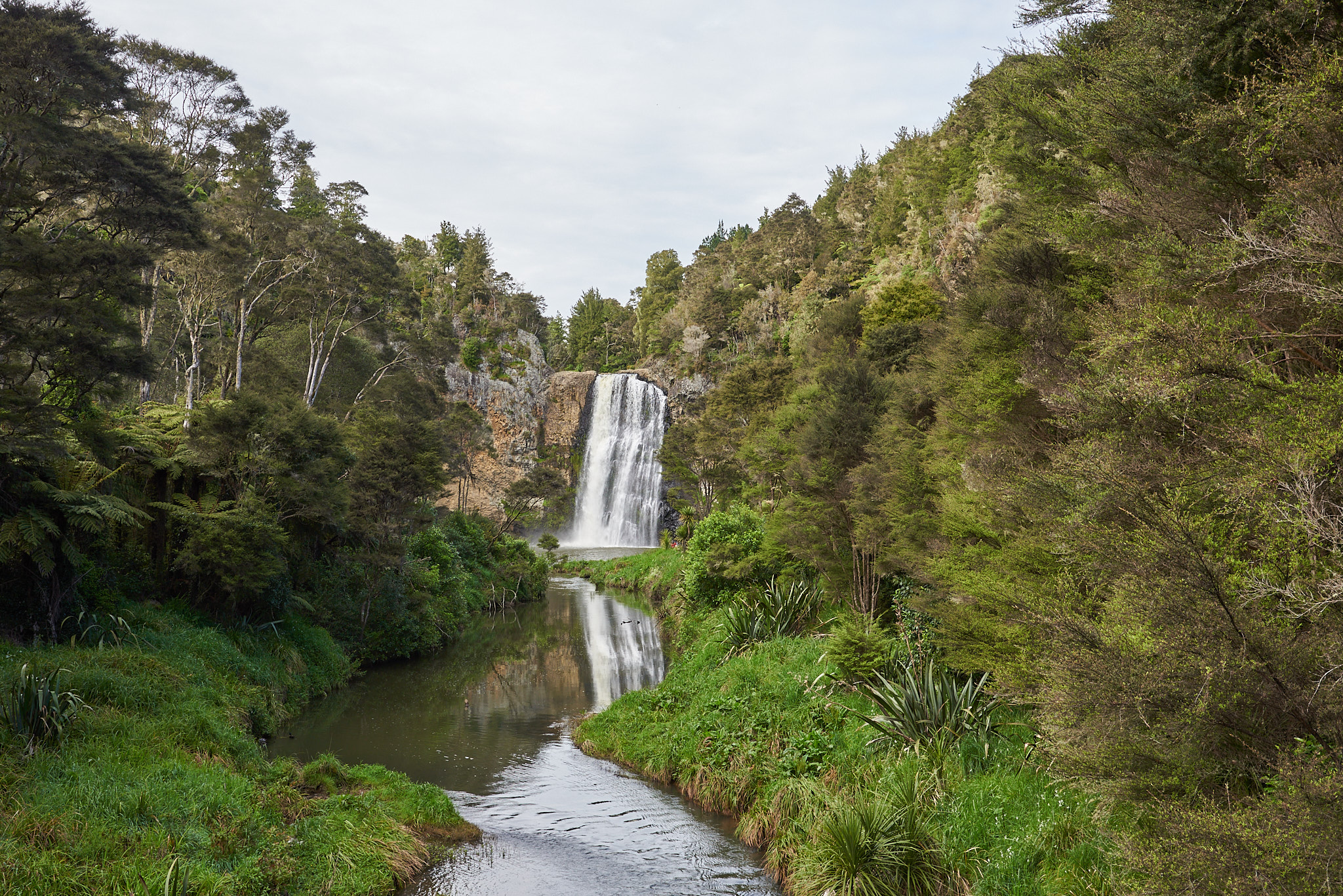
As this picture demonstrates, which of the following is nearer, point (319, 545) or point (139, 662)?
point (139, 662)

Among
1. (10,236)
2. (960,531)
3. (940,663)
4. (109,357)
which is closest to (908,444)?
(960,531)

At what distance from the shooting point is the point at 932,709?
9.62m

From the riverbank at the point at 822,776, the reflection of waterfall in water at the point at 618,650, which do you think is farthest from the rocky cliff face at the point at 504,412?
the riverbank at the point at 822,776

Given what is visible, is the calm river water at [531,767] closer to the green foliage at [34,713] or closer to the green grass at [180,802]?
the green grass at [180,802]

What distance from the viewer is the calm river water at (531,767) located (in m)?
9.30

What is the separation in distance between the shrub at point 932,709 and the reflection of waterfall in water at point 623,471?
46813 mm

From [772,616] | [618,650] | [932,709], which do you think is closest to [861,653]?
[932,709]

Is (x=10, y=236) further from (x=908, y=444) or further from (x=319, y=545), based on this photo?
(x=908, y=444)

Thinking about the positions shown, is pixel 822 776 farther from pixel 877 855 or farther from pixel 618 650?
pixel 618 650

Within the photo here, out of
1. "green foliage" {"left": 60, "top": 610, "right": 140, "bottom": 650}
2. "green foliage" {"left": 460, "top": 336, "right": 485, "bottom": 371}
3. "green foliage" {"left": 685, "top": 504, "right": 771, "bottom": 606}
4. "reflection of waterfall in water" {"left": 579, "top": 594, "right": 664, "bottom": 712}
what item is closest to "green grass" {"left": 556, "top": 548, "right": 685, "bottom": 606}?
"reflection of waterfall in water" {"left": 579, "top": 594, "right": 664, "bottom": 712}

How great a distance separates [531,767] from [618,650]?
11474 millimetres

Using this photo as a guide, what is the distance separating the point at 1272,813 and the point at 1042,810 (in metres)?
3.38

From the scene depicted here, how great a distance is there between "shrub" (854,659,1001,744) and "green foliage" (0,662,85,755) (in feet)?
31.1

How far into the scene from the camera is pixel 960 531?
36.9 ft
